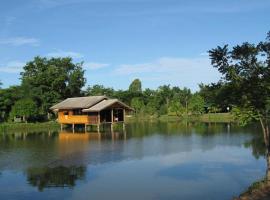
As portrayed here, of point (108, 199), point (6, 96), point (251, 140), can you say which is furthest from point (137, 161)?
point (6, 96)

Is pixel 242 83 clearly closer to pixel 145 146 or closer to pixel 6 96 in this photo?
pixel 145 146

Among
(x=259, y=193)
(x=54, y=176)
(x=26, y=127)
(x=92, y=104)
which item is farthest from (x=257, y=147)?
(x=26, y=127)

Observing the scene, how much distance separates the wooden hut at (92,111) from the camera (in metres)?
44.7

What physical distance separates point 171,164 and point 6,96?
127 ft

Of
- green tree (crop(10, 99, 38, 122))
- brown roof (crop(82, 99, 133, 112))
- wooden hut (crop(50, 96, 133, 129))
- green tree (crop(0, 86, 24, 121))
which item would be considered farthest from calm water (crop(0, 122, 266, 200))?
green tree (crop(0, 86, 24, 121))

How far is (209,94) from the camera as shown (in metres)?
12.9

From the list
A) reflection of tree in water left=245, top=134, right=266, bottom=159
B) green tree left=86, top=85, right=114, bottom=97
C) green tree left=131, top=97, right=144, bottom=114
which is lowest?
reflection of tree in water left=245, top=134, right=266, bottom=159

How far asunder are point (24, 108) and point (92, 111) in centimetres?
1154

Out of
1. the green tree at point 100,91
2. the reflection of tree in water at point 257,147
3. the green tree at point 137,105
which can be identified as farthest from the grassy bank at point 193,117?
the reflection of tree in water at point 257,147

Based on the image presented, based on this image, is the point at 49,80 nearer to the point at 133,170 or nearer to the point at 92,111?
the point at 92,111

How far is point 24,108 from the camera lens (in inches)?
2020

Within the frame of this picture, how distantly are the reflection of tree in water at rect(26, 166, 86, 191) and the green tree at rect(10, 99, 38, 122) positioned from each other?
3274cm

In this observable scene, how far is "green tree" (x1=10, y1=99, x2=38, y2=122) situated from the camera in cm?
5131

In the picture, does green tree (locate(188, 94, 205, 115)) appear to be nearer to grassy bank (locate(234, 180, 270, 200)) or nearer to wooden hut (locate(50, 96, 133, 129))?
wooden hut (locate(50, 96, 133, 129))
